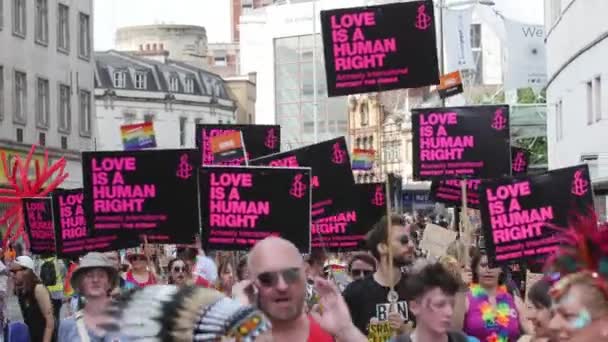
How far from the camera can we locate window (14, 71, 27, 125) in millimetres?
42750

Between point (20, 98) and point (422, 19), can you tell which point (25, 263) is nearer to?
point (422, 19)

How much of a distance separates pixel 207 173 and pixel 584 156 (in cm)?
2016

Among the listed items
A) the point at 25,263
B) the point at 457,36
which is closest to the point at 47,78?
the point at 457,36

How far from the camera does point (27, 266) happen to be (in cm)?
1385

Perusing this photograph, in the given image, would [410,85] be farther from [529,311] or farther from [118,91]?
[118,91]

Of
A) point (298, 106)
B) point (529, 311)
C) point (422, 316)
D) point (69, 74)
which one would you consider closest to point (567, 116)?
point (69, 74)

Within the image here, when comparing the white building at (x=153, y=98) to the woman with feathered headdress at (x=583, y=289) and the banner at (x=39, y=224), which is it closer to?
the banner at (x=39, y=224)

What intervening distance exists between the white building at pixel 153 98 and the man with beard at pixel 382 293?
253ft

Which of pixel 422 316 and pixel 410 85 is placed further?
pixel 410 85

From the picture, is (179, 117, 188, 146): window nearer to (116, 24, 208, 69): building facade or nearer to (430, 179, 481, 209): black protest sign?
(116, 24, 208, 69): building facade

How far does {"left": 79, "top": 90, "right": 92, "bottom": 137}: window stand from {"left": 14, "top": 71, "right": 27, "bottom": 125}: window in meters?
→ 5.58

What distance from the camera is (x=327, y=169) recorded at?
16594mm

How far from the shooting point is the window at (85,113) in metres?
49.3

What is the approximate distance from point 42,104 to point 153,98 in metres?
46.2
